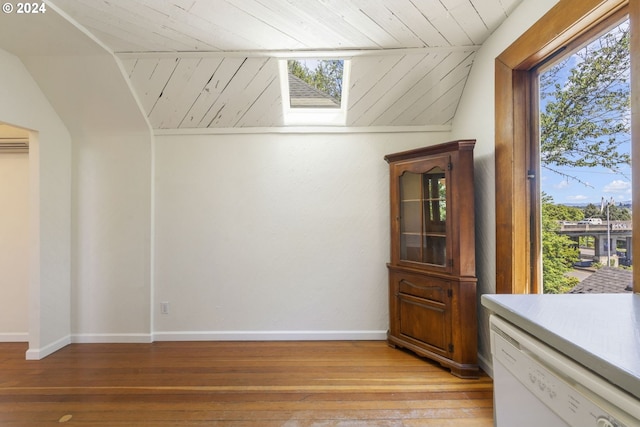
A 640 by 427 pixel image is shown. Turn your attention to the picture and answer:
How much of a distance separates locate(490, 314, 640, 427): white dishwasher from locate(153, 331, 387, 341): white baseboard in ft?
5.92

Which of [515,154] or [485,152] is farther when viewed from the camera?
[485,152]

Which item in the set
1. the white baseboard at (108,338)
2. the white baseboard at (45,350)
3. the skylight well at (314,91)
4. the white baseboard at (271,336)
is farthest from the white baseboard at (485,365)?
the white baseboard at (45,350)

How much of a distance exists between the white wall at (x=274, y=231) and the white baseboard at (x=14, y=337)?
1.27m

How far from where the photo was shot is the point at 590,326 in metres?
0.79

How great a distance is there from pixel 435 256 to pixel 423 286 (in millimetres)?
264

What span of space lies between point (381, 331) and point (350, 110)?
212 cm

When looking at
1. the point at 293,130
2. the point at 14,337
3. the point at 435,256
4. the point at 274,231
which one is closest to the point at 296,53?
the point at 293,130

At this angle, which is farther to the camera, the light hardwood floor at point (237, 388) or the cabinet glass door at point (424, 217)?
the cabinet glass door at point (424, 217)

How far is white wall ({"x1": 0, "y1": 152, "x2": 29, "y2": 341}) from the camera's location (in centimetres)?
268

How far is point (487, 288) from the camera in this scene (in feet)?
6.92

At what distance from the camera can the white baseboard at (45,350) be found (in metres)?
2.35

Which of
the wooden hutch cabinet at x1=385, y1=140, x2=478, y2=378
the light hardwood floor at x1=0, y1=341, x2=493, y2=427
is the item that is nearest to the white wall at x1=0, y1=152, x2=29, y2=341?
the light hardwood floor at x1=0, y1=341, x2=493, y2=427

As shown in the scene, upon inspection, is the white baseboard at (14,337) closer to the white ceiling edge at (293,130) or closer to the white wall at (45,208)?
the white wall at (45,208)

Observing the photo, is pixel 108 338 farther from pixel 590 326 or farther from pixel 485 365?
pixel 590 326
